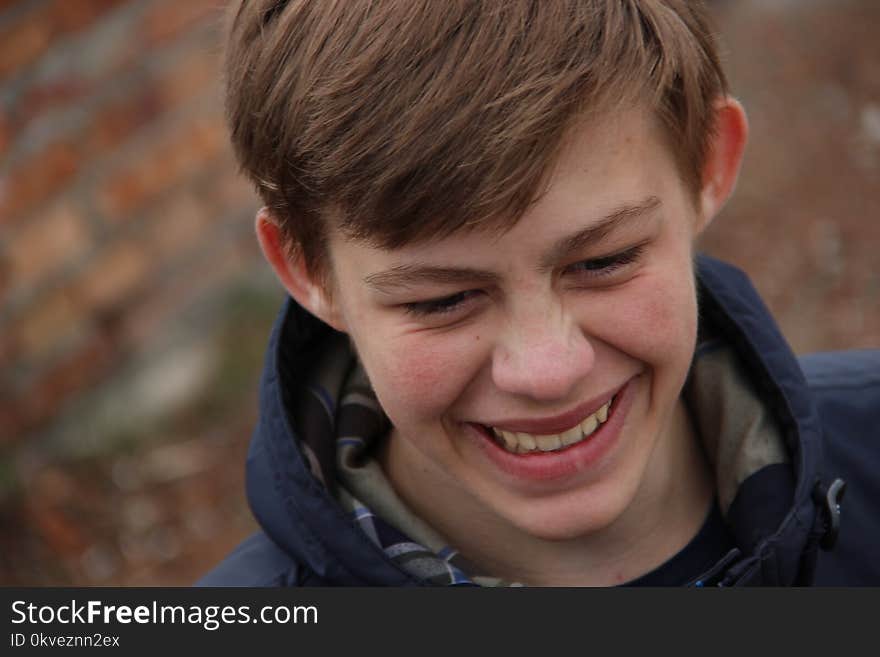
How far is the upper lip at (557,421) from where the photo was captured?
151 cm

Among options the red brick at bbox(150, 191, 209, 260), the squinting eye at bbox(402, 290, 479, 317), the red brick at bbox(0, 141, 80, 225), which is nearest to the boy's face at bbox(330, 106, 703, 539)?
the squinting eye at bbox(402, 290, 479, 317)

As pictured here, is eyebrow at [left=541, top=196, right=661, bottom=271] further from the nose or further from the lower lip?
the lower lip

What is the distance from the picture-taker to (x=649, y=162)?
1423 mm

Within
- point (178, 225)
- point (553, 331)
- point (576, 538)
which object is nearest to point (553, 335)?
point (553, 331)

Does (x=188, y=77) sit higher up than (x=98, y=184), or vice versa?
(x=188, y=77)

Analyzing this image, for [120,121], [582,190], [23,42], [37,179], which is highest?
[23,42]

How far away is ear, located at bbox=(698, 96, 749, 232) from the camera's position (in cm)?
162

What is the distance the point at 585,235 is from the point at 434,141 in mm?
209

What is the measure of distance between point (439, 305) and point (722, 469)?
0.55 metres

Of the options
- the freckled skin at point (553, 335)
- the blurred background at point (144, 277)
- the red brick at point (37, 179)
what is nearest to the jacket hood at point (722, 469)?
the freckled skin at point (553, 335)

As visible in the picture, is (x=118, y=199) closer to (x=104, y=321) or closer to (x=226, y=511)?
(x=104, y=321)

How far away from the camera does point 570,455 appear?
156cm

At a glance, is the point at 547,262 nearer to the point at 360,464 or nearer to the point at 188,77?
the point at 360,464

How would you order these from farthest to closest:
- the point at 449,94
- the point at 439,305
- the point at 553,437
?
the point at 553,437 < the point at 439,305 < the point at 449,94
